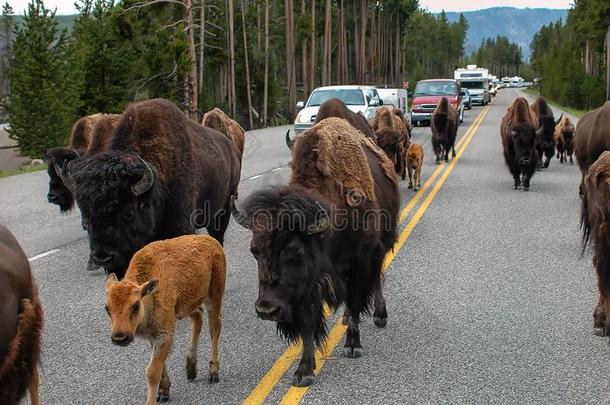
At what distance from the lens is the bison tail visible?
3.20 metres

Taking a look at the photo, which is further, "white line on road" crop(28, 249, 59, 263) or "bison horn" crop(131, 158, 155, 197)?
"white line on road" crop(28, 249, 59, 263)

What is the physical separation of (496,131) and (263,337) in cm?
2875

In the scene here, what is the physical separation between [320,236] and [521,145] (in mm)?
11477

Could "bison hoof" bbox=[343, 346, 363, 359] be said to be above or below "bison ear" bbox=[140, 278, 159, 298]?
below

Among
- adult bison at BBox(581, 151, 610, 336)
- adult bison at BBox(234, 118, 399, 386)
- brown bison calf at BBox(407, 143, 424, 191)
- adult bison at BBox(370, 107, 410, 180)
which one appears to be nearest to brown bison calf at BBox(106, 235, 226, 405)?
adult bison at BBox(234, 118, 399, 386)

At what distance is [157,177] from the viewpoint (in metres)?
6.61

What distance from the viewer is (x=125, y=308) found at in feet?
14.1

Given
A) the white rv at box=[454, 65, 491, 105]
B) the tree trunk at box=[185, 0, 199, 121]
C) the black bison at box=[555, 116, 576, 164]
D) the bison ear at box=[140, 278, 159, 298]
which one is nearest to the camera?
the bison ear at box=[140, 278, 159, 298]

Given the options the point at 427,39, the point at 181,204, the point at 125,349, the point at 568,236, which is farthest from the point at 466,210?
the point at 427,39

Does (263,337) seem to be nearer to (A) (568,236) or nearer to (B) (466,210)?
(A) (568,236)

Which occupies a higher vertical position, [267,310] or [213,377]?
[267,310]

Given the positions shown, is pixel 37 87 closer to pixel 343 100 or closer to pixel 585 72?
pixel 343 100

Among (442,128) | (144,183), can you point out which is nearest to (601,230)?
(144,183)

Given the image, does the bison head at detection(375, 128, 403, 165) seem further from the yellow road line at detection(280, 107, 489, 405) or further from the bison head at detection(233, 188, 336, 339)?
the bison head at detection(233, 188, 336, 339)
